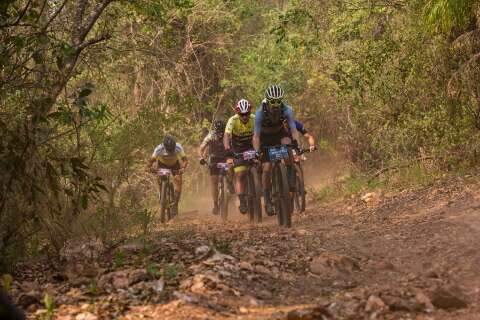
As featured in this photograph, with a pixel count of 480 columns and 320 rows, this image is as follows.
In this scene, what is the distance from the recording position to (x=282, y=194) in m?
10.9

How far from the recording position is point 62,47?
735 cm

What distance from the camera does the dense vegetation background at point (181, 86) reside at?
7.45 m

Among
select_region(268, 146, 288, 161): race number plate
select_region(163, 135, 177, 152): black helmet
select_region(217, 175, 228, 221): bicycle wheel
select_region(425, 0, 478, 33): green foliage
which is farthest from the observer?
select_region(163, 135, 177, 152): black helmet

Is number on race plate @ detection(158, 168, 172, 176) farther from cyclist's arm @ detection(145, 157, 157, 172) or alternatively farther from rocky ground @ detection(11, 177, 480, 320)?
rocky ground @ detection(11, 177, 480, 320)

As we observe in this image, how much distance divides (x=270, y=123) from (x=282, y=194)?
1.27 meters

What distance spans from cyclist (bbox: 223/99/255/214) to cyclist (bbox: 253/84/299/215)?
2.64 ft

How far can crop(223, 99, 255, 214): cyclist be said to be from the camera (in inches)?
488

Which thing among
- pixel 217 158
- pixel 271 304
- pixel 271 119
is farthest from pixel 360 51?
pixel 271 304

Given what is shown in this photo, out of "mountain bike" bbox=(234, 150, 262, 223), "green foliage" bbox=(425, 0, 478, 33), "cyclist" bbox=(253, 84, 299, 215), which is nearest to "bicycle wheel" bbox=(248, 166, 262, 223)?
"mountain bike" bbox=(234, 150, 262, 223)

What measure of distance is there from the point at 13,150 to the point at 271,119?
5.14 meters

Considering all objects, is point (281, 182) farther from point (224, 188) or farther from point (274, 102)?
point (224, 188)

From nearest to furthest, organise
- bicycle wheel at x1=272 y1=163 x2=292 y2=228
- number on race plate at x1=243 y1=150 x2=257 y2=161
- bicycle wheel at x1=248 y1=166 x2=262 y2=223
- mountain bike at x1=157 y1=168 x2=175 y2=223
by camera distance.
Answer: bicycle wheel at x1=272 y1=163 x2=292 y2=228 → number on race plate at x1=243 y1=150 x2=257 y2=161 → bicycle wheel at x1=248 y1=166 x2=262 y2=223 → mountain bike at x1=157 y1=168 x2=175 y2=223

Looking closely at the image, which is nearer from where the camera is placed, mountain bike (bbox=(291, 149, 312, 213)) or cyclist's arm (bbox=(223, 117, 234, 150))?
mountain bike (bbox=(291, 149, 312, 213))

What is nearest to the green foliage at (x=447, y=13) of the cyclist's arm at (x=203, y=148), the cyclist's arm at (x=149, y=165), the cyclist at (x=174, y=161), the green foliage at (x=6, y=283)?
the cyclist's arm at (x=203, y=148)
